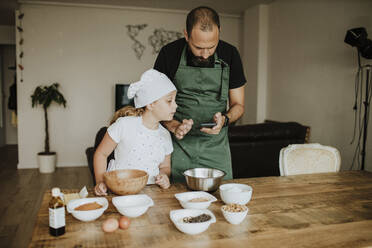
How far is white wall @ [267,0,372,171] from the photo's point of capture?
3.72 m

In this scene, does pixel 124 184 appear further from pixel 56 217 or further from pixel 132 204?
pixel 56 217

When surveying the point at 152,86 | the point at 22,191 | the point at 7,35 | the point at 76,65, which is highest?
the point at 7,35

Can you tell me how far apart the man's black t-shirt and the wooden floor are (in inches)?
71.1

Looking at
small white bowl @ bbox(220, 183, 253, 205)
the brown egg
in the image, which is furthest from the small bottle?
small white bowl @ bbox(220, 183, 253, 205)

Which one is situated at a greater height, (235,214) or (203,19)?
(203,19)

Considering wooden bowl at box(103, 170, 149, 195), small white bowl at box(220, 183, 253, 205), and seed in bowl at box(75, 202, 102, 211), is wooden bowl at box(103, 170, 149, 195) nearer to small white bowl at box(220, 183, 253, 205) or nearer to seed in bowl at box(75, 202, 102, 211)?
seed in bowl at box(75, 202, 102, 211)

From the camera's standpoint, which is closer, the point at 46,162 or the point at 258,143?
the point at 258,143

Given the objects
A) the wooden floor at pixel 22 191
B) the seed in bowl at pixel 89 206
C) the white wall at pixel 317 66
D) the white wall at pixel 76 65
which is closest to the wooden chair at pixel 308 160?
the seed in bowl at pixel 89 206

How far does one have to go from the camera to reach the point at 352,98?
367 centimetres

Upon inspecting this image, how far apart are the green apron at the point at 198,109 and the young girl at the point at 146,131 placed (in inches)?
3.4

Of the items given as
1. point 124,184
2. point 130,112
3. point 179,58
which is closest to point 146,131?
point 130,112

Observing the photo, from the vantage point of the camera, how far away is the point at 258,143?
10.2ft

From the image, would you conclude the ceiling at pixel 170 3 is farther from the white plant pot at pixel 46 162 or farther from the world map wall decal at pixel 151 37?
the white plant pot at pixel 46 162

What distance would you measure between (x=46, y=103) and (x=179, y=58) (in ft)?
13.0
